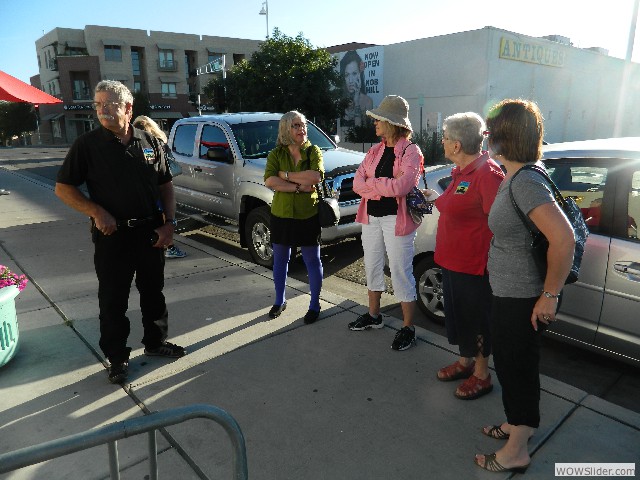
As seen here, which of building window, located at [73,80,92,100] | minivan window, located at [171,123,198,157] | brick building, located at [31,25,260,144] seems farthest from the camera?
building window, located at [73,80,92,100]

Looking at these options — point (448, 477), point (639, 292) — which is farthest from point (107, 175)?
point (639, 292)

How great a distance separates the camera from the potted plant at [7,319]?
340 centimetres

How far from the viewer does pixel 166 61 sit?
57.3m

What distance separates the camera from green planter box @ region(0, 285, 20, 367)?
3.40 meters

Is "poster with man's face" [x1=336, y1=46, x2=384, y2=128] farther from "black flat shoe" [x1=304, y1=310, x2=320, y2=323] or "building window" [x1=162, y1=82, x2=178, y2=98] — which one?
"building window" [x1=162, y1=82, x2=178, y2=98]

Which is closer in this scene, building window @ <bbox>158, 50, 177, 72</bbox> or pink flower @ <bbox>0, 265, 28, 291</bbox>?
pink flower @ <bbox>0, 265, 28, 291</bbox>

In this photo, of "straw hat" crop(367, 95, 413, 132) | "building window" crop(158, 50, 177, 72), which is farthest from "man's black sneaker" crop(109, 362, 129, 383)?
"building window" crop(158, 50, 177, 72)

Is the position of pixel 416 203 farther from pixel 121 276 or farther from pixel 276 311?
pixel 121 276

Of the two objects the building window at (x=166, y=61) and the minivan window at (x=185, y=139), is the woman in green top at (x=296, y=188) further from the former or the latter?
the building window at (x=166, y=61)

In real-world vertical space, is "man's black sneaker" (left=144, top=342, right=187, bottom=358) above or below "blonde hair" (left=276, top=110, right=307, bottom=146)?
below

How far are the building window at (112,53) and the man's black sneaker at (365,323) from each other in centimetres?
5901

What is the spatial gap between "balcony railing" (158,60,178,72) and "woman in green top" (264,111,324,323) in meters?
59.1

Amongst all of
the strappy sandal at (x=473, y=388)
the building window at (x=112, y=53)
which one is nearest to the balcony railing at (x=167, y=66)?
the building window at (x=112, y=53)

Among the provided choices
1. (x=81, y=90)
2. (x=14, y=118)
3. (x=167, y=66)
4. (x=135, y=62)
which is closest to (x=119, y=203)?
(x=135, y=62)
